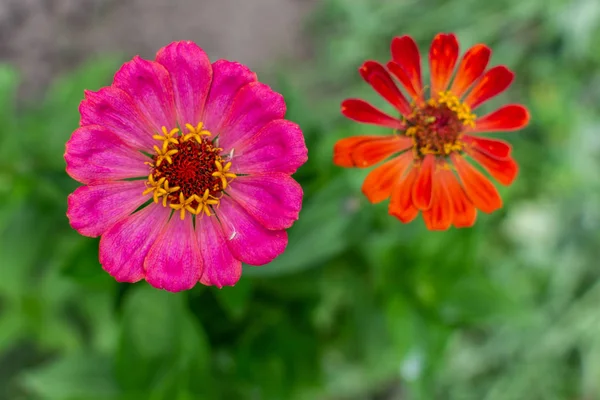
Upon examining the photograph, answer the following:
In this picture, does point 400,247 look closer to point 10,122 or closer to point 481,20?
point 10,122

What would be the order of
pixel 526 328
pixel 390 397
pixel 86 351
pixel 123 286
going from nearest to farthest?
pixel 123 286, pixel 86 351, pixel 526 328, pixel 390 397

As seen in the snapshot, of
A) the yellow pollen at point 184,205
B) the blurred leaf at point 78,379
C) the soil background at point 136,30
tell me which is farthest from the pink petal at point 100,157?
the soil background at point 136,30

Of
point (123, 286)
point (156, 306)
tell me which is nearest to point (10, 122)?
point (123, 286)

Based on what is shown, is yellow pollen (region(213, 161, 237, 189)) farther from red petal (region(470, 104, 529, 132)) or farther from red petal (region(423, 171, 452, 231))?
red petal (region(470, 104, 529, 132))

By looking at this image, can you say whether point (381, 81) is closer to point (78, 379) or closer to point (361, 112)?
point (361, 112)

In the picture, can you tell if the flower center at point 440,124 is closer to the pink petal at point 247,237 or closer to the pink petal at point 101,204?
the pink petal at point 247,237

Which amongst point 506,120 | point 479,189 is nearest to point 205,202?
point 479,189
